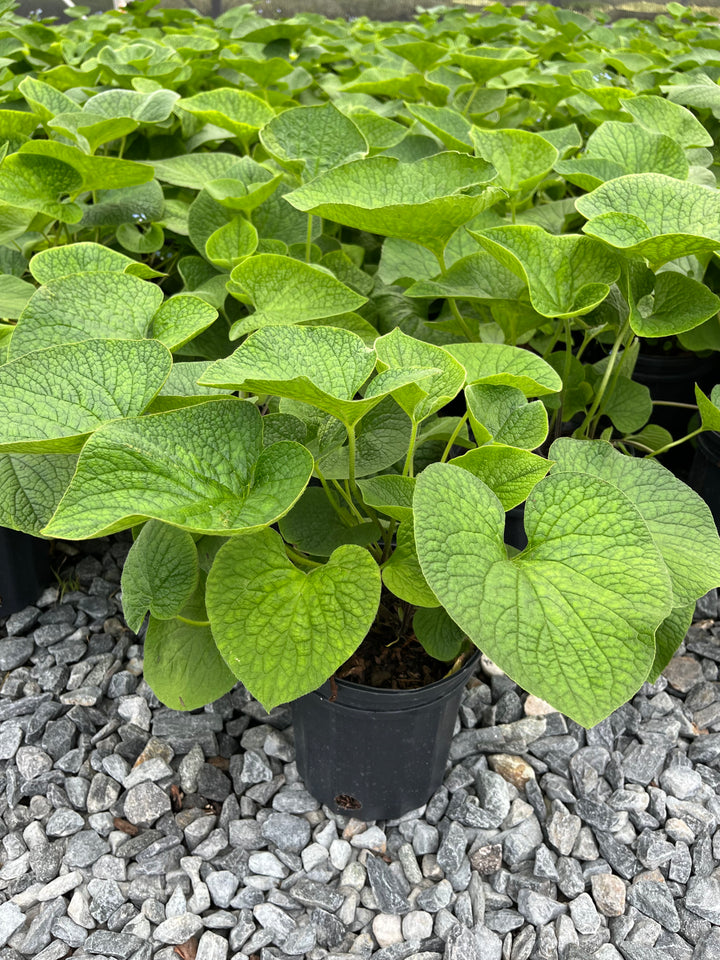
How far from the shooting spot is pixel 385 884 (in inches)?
47.3

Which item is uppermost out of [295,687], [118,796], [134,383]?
[134,383]

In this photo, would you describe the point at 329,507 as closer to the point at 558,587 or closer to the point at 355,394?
the point at 355,394

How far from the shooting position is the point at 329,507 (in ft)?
3.67

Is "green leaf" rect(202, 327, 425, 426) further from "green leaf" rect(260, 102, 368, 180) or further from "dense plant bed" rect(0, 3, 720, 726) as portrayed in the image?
"green leaf" rect(260, 102, 368, 180)

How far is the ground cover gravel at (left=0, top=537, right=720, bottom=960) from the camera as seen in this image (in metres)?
1.15

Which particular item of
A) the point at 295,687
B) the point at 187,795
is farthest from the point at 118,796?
the point at 295,687

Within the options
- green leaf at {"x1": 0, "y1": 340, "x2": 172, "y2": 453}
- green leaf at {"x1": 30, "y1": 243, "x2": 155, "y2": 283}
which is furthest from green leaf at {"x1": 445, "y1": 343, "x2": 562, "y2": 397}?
green leaf at {"x1": 30, "y1": 243, "x2": 155, "y2": 283}

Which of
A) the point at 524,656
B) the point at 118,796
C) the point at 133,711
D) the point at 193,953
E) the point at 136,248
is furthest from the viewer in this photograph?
the point at 136,248

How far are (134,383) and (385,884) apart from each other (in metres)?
0.81

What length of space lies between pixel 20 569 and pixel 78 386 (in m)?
0.90

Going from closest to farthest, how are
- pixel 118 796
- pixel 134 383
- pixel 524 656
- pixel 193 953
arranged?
1. pixel 524 656
2. pixel 134 383
3. pixel 193 953
4. pixel 118 796

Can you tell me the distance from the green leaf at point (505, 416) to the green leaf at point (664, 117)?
87cm

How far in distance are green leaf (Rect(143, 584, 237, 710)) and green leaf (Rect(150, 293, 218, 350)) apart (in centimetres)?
33

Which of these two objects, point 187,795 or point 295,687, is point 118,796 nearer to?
point 187,795
